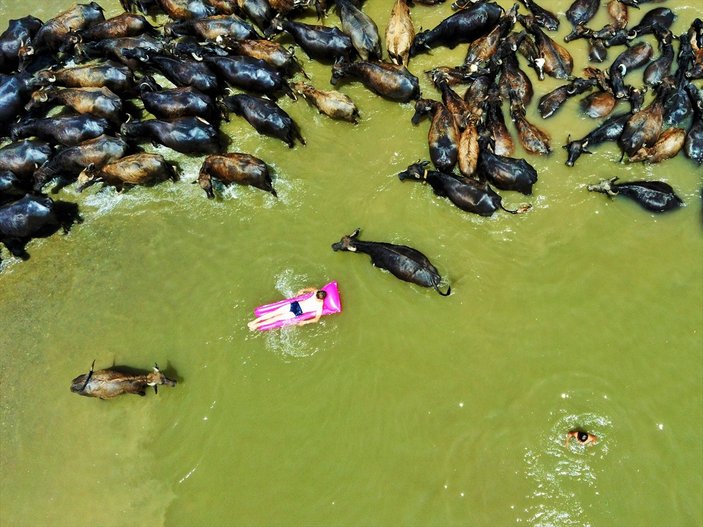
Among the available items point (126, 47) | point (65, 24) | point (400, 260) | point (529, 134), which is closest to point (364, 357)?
point (400, 260)

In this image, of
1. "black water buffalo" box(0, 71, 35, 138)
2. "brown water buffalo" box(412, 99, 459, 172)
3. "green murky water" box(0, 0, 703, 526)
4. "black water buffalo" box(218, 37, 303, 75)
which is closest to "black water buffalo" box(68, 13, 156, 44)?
"black water buffalo" box(0, 71, 35, 138)

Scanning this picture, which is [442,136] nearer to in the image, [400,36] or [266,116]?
[400,36]

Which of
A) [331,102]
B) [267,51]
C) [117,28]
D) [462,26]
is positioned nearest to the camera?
[331,102]

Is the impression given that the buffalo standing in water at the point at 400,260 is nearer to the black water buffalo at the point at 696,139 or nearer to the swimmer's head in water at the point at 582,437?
the swimmer's head in water at the point at 582,437

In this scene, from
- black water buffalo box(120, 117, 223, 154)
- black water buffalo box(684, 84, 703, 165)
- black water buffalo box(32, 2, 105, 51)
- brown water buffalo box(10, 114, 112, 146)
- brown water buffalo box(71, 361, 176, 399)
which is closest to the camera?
brown water buffalo box(71, 361, 176, 399)

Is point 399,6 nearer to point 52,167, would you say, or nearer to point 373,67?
point 373,67

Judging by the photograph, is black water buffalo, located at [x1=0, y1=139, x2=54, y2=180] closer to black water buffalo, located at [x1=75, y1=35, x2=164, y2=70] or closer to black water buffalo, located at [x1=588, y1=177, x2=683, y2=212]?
black water buffalo, located at [x1=75, y1=35, x2=164, y2=70]
